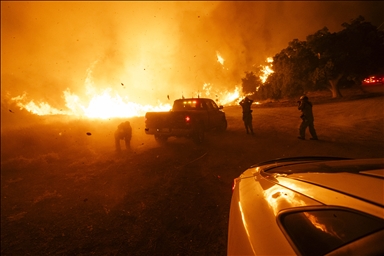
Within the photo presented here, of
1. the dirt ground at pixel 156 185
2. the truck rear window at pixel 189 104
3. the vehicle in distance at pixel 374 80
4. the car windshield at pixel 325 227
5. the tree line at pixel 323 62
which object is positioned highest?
the tree line at pixel 323 62

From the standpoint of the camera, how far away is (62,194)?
6039 mm

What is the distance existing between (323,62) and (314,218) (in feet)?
27.4

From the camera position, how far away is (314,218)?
1.35 metres

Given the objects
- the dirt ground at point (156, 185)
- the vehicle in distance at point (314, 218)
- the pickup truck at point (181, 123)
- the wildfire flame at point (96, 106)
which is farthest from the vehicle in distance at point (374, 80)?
the wildfire flame at point (96, 106)

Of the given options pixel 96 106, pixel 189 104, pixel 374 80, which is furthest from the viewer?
pixel 96 106

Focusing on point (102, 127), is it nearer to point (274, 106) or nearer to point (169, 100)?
point (274, 106)

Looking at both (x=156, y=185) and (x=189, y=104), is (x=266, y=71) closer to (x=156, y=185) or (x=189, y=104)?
(x=189, y=104)

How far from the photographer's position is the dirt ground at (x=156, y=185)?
3777 mm

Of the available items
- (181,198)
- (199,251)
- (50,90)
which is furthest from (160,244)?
(50,90)

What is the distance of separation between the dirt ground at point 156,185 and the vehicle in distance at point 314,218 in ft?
6.48

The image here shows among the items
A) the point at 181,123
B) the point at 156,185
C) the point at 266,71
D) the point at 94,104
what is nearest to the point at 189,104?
the point at 181,123

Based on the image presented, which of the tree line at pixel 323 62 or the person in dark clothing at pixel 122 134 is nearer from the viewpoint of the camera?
the tree line at pixel 323 62

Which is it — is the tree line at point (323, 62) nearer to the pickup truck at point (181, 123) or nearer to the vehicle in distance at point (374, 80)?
the vehicle in distance at point (374, 80)

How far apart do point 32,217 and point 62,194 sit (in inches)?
37.3
